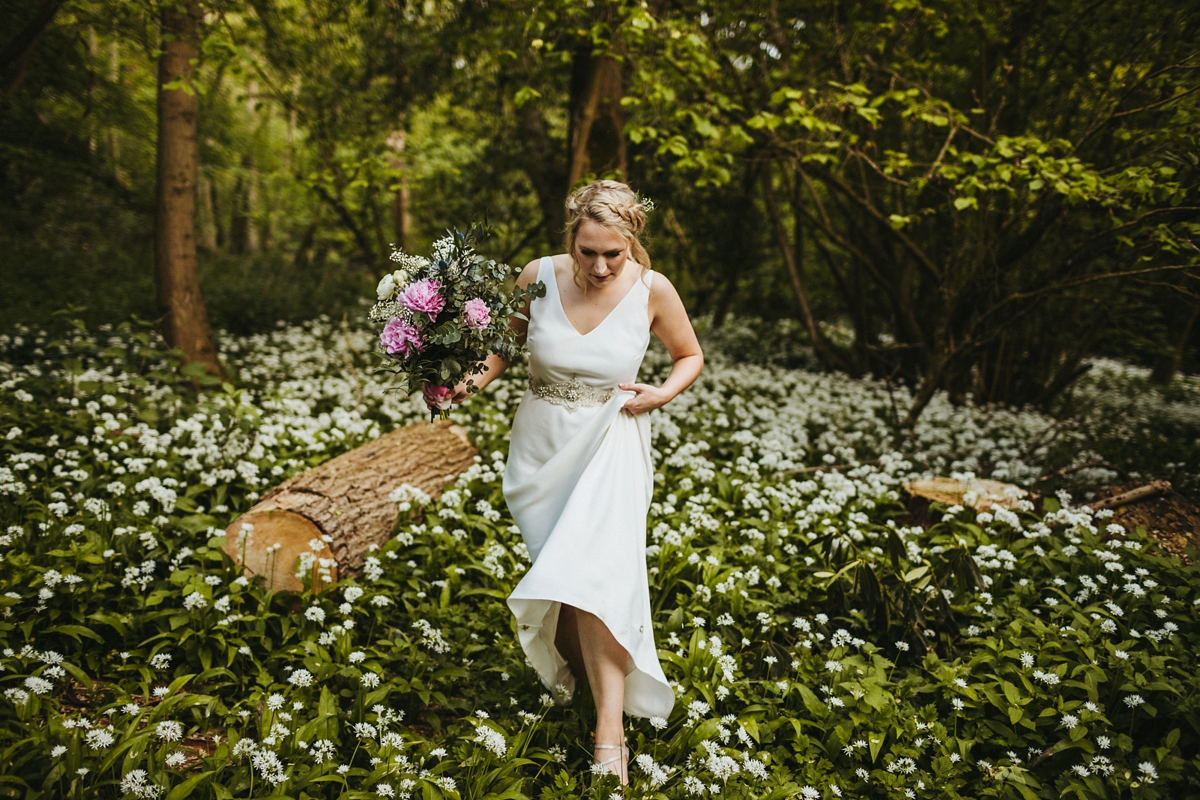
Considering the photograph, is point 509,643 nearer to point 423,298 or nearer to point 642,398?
point 642,398

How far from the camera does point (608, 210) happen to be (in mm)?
2959

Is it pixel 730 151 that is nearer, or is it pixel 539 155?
pixel 730 151

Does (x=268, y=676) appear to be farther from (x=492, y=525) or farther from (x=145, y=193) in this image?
(x=145, y=193)

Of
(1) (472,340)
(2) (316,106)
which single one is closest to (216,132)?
(2) (316,106)

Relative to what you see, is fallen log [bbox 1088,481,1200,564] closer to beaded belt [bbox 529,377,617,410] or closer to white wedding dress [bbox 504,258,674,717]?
white wedding dress [bbox 504,258,674,717]

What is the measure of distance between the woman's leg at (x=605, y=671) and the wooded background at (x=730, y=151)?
86.7 inches

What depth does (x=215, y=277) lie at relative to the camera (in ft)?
45.4

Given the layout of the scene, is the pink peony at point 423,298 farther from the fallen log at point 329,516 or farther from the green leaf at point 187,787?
the green leaf at point 187,787

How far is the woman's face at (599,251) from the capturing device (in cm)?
298

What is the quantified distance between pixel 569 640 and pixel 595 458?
0.96 metres

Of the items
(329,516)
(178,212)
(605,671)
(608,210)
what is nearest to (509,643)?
(605,671)

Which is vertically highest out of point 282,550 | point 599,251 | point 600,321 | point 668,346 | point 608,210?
point 608,210

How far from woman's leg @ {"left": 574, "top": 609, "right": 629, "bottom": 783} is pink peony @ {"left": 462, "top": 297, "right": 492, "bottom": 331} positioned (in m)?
1.32

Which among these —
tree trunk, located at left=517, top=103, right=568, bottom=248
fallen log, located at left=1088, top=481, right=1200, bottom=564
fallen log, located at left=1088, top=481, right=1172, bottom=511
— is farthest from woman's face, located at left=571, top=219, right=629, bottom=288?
tree trunk, located at left=517, top=103, right=568, bottom=248
